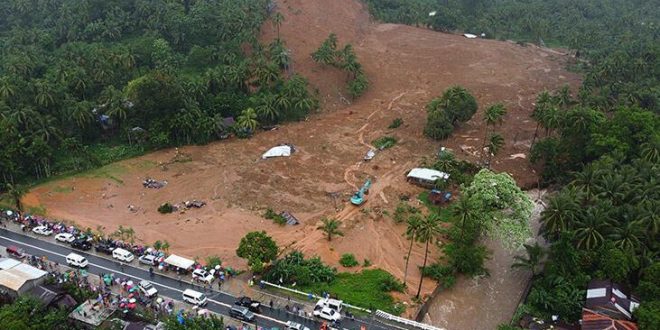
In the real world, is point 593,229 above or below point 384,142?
above

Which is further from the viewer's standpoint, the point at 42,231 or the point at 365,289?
the point at 42,231

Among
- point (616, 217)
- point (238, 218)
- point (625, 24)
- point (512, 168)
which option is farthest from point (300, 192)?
point (625, 24)

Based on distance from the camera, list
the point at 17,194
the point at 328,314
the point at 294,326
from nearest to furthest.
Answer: the point at 294,326, the point at 328,314, the point at 17,194

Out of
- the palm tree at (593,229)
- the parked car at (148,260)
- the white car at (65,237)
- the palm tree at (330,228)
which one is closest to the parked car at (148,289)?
the parked car at (148,260)

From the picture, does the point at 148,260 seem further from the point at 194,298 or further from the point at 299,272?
the point at 299,272

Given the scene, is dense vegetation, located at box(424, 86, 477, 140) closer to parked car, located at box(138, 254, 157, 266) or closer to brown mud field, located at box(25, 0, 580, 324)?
brown mud field, located at box(25, 0, 580, 324)

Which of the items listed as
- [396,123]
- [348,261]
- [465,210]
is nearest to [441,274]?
[465,210]

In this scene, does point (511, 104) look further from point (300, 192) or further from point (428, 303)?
point (428, 303)
